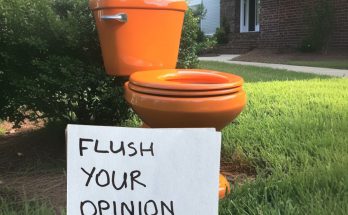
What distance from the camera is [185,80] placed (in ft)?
9.39

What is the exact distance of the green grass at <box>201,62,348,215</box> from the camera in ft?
7.47

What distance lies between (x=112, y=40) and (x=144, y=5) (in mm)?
303

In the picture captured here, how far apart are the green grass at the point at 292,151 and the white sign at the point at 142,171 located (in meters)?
0.77

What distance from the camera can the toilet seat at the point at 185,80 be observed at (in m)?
2.36

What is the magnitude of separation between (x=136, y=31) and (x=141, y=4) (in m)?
0.18

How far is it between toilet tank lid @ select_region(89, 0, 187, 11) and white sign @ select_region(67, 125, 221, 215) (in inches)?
66.2

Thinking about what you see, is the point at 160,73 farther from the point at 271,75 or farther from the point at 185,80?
the point at 271,75

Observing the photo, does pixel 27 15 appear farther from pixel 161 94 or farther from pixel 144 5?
pixel 161 94

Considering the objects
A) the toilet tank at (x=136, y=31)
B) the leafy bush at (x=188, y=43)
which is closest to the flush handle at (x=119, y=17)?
the toilet tank at (x=136, y=31)

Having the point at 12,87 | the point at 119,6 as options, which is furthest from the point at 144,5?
the point at 12,87

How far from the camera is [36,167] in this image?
3592 mm

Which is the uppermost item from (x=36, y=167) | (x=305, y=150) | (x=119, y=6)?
(x=119, y=6)

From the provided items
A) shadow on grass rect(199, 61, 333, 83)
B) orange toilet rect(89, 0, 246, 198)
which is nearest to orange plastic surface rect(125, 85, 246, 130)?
orange toilet rect(89, 0, 246, 198)

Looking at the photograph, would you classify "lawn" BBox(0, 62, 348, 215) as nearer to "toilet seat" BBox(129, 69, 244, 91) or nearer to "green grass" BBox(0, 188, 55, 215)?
"green grass" BBox(0, 188, 55, 215)
